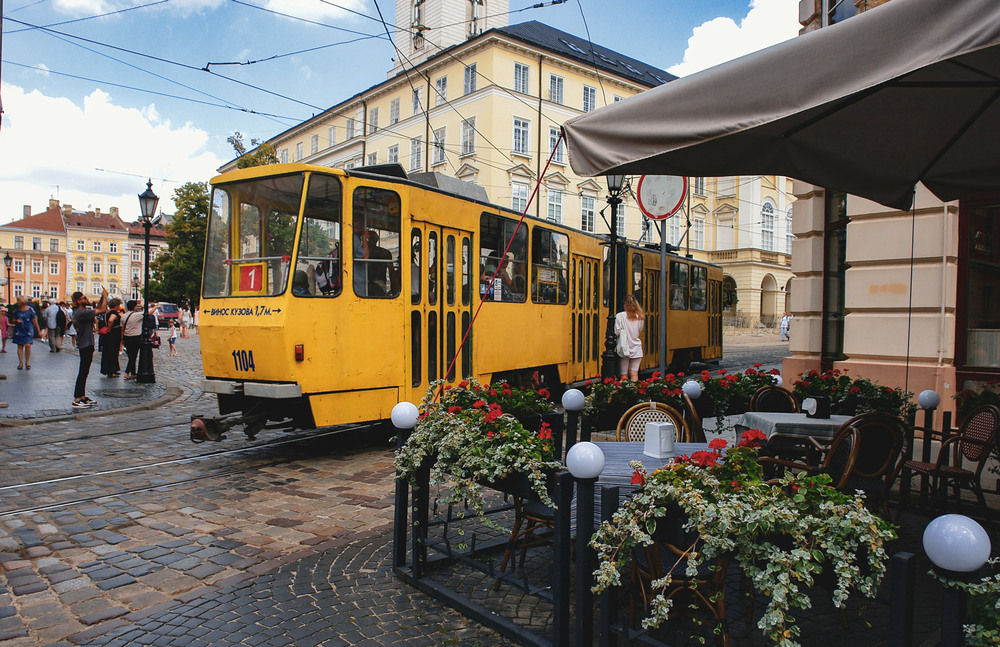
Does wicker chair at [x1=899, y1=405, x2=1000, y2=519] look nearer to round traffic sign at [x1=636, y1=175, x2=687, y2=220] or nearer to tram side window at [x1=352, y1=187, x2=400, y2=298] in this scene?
round traffic sign at [x1=636, y1=175, x2=687, y2=220]

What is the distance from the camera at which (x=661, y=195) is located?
652cm

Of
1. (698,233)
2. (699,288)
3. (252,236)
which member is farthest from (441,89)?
(252,236)

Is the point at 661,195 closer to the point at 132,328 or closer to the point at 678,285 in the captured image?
the point at 678,285

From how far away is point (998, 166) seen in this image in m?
Answer: 4.50

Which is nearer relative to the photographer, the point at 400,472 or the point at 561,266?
the point at 400,472

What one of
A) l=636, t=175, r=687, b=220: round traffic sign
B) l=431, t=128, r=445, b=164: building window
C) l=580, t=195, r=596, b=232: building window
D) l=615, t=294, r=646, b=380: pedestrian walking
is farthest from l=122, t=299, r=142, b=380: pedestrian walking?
l=580, t=195, r=596, b=232: building window

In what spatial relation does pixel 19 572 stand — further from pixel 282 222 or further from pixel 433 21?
pixel 433 21

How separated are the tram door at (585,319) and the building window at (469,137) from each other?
Result: 26.8m

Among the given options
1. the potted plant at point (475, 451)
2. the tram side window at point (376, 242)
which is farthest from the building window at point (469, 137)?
the potted plant at point (475, 451)

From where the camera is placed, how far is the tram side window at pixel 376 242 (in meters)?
7.58

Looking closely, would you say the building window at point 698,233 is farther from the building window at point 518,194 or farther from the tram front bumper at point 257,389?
the tram front bumper at point 257,389

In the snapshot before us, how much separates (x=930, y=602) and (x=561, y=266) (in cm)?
910

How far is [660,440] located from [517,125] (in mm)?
37371

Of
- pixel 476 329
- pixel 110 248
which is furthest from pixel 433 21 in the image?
pixel 110 248
